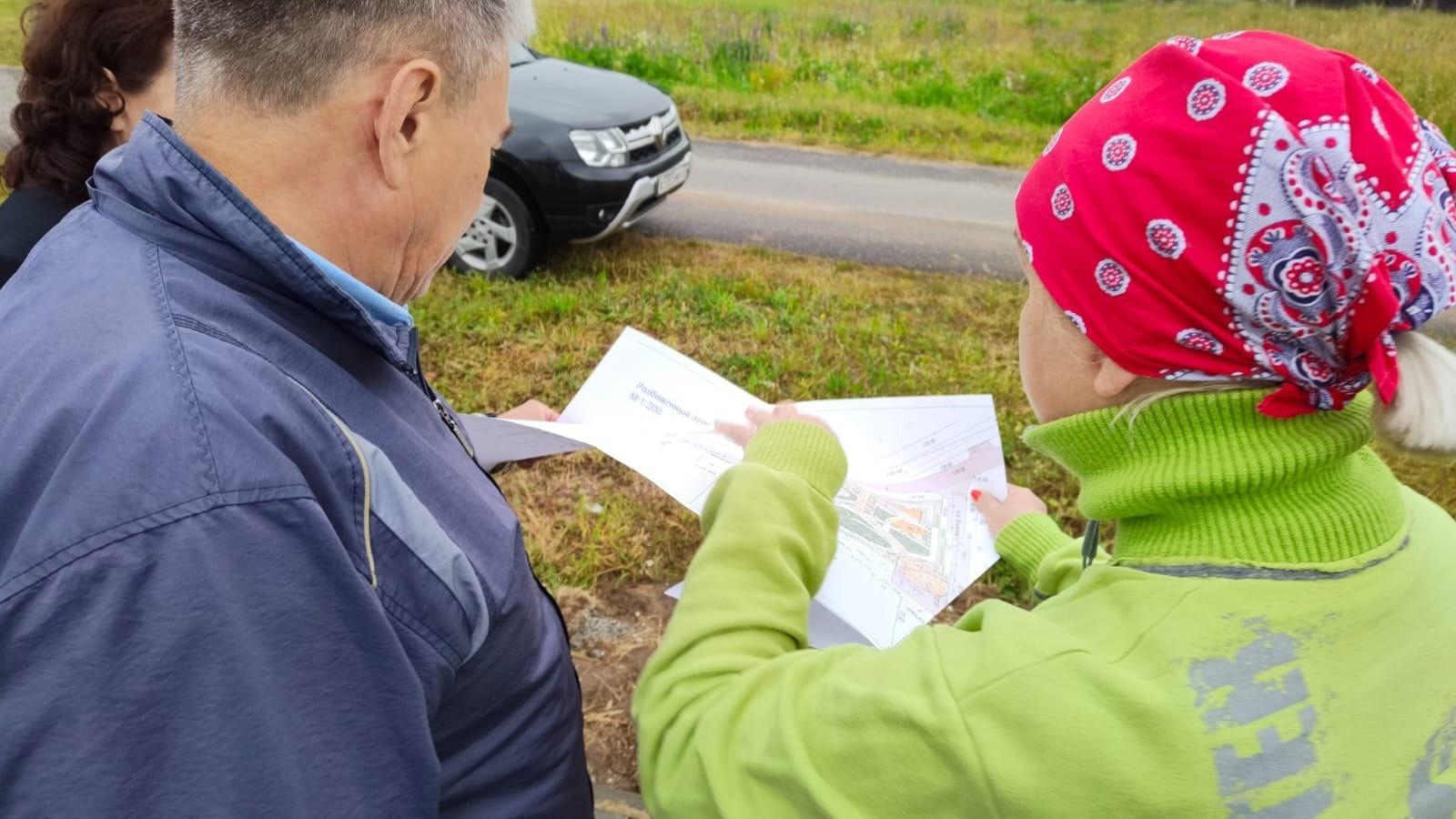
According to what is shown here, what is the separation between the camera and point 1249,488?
97cm

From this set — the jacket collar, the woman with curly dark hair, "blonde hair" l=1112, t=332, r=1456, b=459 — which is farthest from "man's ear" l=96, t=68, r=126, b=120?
"blonde hair" l=1112, t=332, r=1456, b=459

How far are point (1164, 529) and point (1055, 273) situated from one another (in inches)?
12.3

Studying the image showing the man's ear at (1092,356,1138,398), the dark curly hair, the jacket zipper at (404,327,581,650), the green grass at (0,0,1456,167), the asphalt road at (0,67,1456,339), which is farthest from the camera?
the green grass at (0,0,1456,167)

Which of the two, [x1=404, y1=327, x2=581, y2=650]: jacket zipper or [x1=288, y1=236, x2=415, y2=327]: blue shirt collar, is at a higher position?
[x1=288, y1=236, x2=415, y2=327]: blue shirt collar

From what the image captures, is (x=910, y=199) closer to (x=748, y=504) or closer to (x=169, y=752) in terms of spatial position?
(x=748, y=504)

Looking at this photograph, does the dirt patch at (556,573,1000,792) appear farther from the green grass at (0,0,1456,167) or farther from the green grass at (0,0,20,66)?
the green grass at (0,0,20,66)

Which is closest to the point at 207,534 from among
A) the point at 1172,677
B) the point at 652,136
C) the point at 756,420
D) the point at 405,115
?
the point at 405,115

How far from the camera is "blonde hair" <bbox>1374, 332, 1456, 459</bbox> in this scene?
935 millimetres

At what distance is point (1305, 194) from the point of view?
2.93 ft

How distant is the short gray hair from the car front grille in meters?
4.49

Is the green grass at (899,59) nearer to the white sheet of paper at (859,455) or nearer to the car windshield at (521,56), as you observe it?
the car windshield at (521,56)

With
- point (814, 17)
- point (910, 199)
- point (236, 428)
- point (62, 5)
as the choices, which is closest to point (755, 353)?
point (62, 5)

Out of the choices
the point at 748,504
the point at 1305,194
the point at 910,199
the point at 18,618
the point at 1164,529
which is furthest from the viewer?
the point at 910,199

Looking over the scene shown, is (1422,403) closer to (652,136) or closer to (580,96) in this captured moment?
(652,136)
